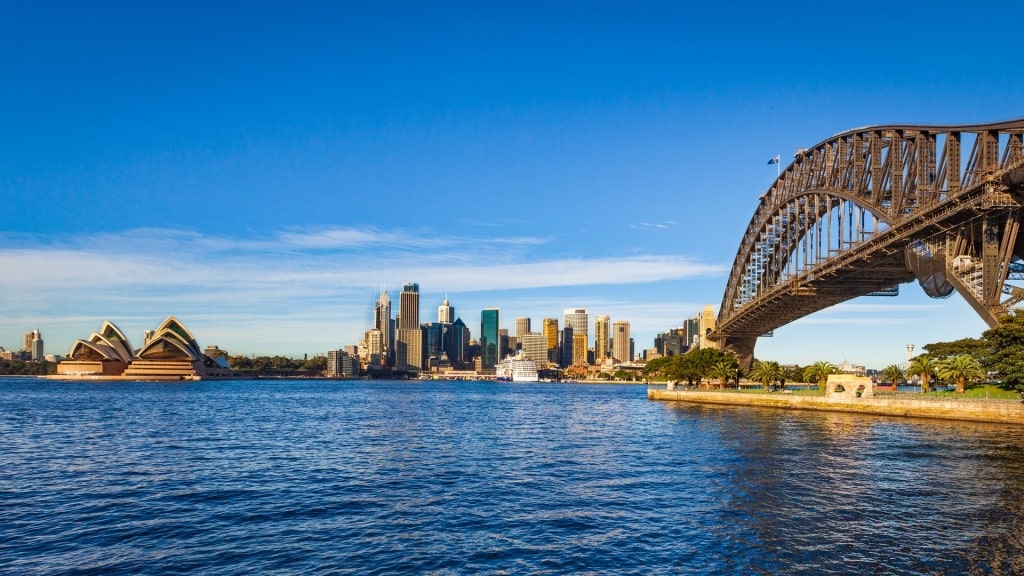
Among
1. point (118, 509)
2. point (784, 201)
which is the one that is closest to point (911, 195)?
point (784, 201)

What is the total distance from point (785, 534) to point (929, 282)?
57.2 meters

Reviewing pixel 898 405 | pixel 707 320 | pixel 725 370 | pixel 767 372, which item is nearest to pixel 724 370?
pixel 725 370

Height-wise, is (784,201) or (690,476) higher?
(784,201)

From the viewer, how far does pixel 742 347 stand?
5699 inches

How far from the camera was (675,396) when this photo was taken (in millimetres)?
115125

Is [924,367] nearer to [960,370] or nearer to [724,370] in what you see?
[960,370]

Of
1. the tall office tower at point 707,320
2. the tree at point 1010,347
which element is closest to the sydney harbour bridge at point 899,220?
the tree at point 1010,347

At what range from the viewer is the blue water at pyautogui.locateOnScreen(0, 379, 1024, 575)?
21.1 metres

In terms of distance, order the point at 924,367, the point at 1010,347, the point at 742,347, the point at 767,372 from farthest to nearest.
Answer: the point at 742,347 → the point at 767,372 → the point at 924,367 → the point at 1010,347

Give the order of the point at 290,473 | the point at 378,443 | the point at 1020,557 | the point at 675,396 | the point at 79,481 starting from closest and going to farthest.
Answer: the point at 1020,557
the point at 79,481
the point at 290,473
the point at 378,443
the point at 675,396

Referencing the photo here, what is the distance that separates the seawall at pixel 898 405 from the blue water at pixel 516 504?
4926mm

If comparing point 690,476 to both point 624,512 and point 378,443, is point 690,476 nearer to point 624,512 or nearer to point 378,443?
point 624,512

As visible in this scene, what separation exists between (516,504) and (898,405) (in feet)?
178

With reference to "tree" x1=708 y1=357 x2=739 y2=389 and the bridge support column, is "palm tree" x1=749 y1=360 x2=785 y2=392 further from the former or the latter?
the bridge support column
